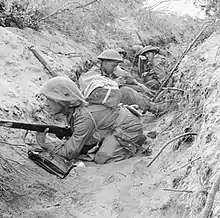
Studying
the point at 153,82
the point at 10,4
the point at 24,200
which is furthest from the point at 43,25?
the point at 24,200

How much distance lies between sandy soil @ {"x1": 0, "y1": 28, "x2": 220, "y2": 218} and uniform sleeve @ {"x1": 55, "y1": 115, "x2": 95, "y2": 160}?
0.79 feet

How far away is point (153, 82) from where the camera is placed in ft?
32.8

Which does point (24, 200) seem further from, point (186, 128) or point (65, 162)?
point (186, 128)

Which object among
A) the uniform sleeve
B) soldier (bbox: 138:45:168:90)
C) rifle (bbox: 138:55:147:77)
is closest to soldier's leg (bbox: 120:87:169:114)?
soldier (bbox: 138:45:168:90)

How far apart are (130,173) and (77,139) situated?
0.85 meters

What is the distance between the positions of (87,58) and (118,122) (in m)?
4.98

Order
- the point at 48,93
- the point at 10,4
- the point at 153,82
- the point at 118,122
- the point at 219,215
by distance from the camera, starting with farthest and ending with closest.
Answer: the point at 153,82 → the point at 10,4 → the point at 118,122 → the point at 48,93 → the point at 219,215

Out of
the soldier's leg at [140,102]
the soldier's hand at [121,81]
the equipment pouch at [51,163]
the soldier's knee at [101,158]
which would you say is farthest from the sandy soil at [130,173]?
the soldier's hand at [121,81]

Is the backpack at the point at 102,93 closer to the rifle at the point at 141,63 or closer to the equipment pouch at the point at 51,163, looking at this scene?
the equipment pouch at the point at 51,163

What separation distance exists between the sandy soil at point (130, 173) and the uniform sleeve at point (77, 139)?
0.24m

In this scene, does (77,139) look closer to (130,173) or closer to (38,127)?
(38,127)

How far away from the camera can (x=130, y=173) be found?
4707 mm

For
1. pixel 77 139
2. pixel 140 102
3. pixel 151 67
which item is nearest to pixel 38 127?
pixel 77 139

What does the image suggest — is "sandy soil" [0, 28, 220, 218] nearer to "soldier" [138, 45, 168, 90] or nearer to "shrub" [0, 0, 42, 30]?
"shrub" [0, 0, 42, 30]
